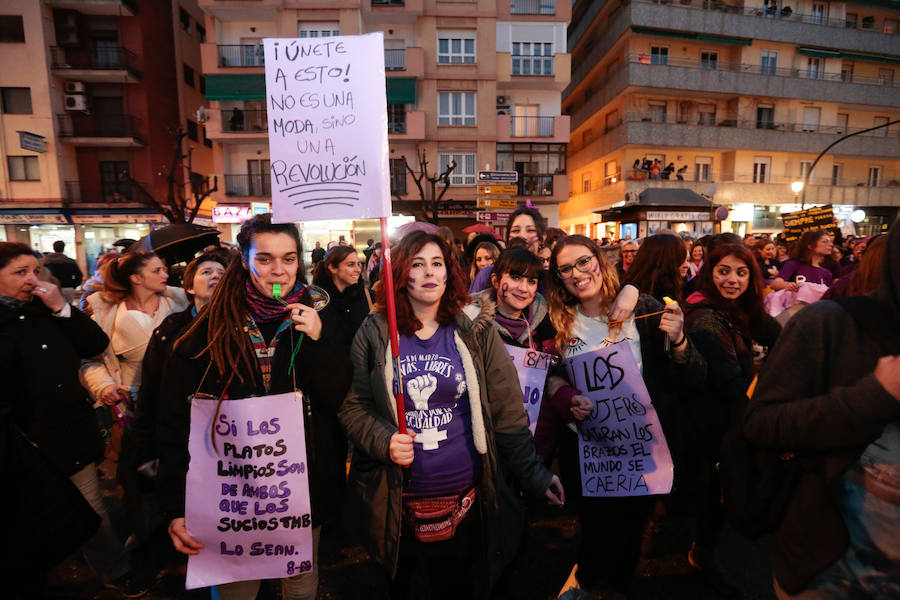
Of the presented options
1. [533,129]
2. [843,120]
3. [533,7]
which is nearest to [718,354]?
[533,129]

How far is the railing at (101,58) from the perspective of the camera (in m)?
23.2

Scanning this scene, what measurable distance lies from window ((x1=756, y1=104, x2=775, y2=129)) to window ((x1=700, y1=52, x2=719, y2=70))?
3.57m

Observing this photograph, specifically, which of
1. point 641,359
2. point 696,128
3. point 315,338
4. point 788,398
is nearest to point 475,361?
point 315,338

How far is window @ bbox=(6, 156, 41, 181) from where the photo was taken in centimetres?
2233

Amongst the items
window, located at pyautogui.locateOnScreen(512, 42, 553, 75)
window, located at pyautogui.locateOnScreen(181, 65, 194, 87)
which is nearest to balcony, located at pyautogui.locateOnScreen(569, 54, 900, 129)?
window, located at pyautogui.locateOnScreen(512, 42, 553, 75)

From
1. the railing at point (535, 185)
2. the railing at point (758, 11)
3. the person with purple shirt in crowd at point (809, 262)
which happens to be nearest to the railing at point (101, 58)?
the railing at point (535, 185)

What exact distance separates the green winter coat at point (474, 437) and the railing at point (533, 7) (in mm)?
27824

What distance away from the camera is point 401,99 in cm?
2228

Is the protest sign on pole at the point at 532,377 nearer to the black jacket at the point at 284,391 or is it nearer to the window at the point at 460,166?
the black jacket at the point at 284,391

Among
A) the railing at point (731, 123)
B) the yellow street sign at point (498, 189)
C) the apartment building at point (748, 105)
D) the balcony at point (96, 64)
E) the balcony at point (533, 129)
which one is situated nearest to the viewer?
the yellow street sign at point (498, 189)

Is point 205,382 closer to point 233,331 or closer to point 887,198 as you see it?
point 233,331

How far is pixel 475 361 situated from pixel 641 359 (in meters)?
1.05

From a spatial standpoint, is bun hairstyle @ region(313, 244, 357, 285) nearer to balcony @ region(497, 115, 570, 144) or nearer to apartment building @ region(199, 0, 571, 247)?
apartment building @ region(199, 0, 571, 247)

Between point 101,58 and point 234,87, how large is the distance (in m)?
8.39
